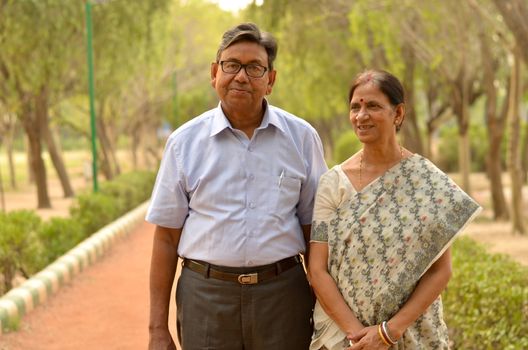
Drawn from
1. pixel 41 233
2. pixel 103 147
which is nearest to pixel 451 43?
pixel 41 233

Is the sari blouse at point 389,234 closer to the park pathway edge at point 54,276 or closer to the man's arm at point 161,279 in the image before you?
the man's arm at point 161,279

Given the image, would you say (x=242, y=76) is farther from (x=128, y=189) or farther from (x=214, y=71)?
(x=128, y=189)

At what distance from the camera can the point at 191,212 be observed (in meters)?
3.39

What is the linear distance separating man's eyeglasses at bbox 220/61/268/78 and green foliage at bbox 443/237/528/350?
8.31ft

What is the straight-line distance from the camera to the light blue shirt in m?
3.25

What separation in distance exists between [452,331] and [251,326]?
3.04 meters

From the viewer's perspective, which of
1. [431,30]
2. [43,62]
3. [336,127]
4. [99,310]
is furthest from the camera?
[336,127]

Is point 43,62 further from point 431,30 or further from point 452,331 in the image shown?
point 452,331

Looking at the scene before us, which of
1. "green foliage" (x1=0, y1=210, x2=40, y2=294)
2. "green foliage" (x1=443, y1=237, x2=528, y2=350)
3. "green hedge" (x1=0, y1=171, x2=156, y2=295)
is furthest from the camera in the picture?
"green hedge" (x1=0, y1=171, x2=156, y2=295)

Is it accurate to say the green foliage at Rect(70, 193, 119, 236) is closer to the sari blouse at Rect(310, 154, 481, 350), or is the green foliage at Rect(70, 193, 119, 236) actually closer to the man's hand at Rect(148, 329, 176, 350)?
the man's hand at Rect(148, 329, 176, 350)

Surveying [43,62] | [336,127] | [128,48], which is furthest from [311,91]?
[336,127]

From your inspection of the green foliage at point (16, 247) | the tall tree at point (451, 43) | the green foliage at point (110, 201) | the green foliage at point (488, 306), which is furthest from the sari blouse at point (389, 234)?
the tall tree at point (451, 43)

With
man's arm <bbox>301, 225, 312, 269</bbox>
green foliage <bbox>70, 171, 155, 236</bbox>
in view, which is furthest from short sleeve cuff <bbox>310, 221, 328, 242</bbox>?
green foliage <bbox>70, 171, 155, 236</bbox>

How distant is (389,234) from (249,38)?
2.93 feet
